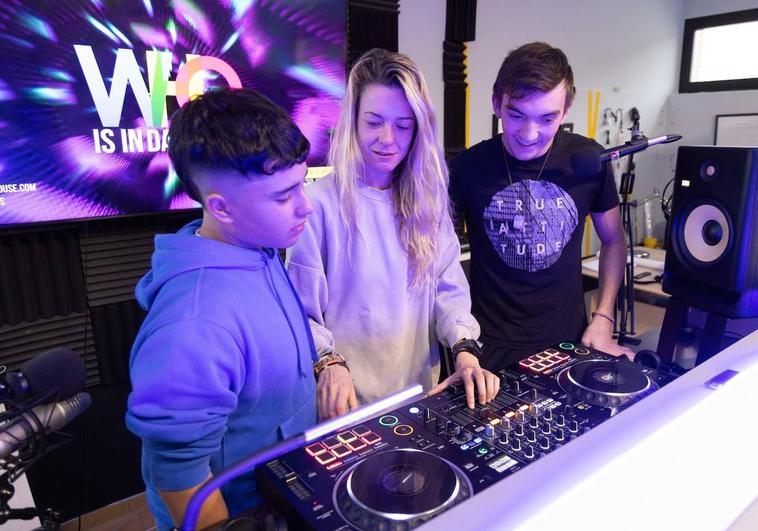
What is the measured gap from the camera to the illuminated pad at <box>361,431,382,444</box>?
2.50ft

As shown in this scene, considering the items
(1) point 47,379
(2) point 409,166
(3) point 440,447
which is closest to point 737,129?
(2) point 409,166

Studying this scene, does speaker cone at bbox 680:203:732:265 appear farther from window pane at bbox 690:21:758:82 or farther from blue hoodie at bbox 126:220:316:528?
window pane at bbox 690:21:758:82

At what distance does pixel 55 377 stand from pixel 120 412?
5.22ft

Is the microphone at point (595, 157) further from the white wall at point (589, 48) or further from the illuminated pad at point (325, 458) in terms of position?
the white wall at point (589, 48)

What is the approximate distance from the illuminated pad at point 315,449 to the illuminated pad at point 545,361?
0.44 metres

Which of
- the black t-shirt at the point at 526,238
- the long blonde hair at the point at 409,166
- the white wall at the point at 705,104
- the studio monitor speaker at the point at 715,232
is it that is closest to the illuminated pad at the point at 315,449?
the long blonde hair at the point at 409,166

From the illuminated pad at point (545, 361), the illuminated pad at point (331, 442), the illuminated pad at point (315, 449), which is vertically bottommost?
the illuminated pad at point (315, 449)

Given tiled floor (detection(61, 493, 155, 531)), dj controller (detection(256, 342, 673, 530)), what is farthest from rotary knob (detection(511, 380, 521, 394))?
tiled floor (detection(61, 493, 155, 531))

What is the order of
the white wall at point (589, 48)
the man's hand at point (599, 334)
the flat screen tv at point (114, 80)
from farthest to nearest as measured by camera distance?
the white wall at point (589, 48), the flat screen tv at point (114, 80), the man's hand at point (599, 334)

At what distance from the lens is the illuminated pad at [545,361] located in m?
0.98

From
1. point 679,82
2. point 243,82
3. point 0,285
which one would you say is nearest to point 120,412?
point 0,285

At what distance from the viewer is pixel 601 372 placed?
0.92m

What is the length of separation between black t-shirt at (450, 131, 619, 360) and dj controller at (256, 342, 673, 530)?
0.61 metres

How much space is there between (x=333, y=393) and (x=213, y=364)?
14.3 inches
